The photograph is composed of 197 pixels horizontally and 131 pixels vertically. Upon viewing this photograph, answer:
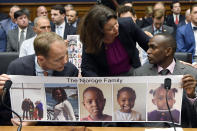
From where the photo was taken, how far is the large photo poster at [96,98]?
6.72ft

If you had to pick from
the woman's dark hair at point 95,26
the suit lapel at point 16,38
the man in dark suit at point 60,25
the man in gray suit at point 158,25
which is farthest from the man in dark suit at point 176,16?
the woman's dark hair at point 95,26

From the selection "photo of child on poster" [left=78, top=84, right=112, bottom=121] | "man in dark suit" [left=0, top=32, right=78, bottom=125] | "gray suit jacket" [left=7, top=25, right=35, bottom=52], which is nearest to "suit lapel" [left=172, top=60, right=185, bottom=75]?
"photo of child on poster" [left=78, top=84, right=112, bottom=121]

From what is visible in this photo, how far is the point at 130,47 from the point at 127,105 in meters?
0.68

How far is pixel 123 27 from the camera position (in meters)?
2.61

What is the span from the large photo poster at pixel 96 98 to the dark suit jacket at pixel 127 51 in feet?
1.43

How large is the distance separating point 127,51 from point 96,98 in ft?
2.20

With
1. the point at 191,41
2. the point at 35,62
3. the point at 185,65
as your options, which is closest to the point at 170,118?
the point at 185,65

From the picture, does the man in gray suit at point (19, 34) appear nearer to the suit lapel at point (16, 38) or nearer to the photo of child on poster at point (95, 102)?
the suit lapel at point (16, 38)

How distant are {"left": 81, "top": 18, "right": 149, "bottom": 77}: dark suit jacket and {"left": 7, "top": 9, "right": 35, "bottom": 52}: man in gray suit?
3.02 m

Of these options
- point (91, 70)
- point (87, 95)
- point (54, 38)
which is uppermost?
point (54, 38)

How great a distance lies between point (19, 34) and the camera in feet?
18.4

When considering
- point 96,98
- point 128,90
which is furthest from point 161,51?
point 96,98

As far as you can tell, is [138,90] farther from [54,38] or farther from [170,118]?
[54,38]

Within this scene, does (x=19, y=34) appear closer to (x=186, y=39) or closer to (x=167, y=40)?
(x=186, y=39)
